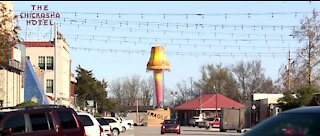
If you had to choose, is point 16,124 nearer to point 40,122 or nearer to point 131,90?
point 40,122

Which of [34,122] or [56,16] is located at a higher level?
[56,16]

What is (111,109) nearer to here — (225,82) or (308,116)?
(225,82)

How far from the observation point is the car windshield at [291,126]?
26.7 feet

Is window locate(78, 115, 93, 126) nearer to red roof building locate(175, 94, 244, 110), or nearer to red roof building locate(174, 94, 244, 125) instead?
red roof building locate(174, 94, 244, 125)

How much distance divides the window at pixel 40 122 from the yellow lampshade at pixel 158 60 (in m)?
96.1

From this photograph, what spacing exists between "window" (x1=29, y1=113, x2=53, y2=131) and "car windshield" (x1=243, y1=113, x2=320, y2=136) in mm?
8884

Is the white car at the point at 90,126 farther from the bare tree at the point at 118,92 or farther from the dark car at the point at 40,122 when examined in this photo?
the bare tree at the point at 118,92

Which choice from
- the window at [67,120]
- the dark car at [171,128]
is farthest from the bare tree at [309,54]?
the window at [67,120]

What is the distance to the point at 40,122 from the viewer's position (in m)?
16.4

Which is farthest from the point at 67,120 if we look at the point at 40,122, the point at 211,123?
the point at 211,123

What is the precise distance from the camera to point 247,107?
8400cm

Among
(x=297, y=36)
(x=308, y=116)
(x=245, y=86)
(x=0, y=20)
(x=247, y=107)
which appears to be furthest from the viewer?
(x=245, y=86)

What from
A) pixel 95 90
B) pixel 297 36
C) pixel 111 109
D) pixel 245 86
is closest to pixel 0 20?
pixel 297 36

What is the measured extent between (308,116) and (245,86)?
12385cm
